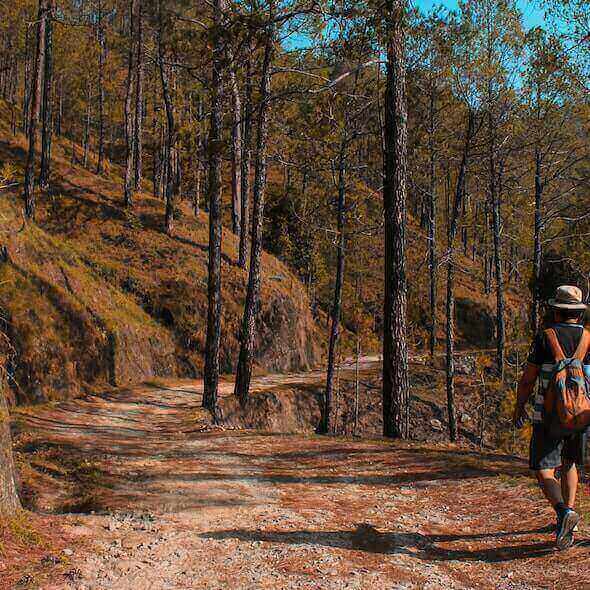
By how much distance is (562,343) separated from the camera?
4.99 meters

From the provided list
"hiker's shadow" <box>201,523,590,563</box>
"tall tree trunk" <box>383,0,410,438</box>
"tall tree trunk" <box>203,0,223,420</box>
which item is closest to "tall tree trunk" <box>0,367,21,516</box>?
"hiker's shadow" <box>201,523,590,563</box>

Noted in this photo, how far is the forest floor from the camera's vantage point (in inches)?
185

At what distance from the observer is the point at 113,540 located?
17.5ft

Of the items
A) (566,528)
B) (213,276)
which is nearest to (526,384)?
(566,528)

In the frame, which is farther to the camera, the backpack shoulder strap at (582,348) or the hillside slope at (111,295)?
the hillside slope at (111,295)

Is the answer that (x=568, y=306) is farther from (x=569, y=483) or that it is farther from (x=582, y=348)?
(x=569, y=483)

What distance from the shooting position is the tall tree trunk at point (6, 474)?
4969 mm

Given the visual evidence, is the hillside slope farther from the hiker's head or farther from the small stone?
the small stone

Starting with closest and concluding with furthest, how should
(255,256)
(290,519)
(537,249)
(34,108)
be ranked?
(290,519) → (255,256) → (34,108) → (537,249)

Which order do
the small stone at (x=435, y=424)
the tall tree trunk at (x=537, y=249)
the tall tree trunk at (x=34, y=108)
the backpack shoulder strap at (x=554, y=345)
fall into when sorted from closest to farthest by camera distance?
the backpack shoulder strap at (x=554, y=345)
the tall tree trunk at (x=34, y=108)
the tall tree trunk at (x=537, y=249)
the small stone at (x=435, y=424)

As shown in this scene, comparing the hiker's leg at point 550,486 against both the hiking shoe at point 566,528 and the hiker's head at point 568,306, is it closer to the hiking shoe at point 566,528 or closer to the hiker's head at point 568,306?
the hiking shoe at point 566,528

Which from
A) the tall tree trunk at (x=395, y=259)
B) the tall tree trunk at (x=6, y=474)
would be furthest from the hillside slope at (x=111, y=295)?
the tall tree trunk at (x=395, y=259)

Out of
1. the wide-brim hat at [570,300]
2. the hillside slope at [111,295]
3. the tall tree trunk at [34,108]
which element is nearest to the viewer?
the wide-brim hat at [570,300]

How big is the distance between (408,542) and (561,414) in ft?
6.28
